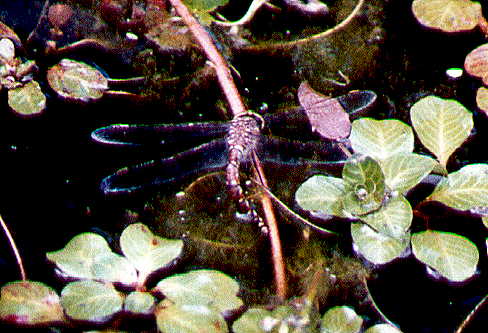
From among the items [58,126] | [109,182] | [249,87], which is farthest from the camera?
[249,87]

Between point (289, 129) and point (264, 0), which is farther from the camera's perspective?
point (264, 0)

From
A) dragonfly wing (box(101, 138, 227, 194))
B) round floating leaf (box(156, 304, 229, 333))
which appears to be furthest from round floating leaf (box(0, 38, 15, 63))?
round floating leaf (box(156, 304, 229, 333))

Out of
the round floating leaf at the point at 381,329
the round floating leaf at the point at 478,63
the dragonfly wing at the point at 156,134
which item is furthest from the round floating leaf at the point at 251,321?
the round floating leaf at the point at 478,63

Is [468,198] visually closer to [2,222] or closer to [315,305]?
[315,305]

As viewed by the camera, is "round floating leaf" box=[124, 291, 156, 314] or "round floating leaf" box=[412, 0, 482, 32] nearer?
"round floating leaf" box=[124, 291, 156, 314]

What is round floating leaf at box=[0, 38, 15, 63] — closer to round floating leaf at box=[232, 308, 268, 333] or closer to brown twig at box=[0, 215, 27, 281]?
brown twig at box=[0, 215, 27, 281]

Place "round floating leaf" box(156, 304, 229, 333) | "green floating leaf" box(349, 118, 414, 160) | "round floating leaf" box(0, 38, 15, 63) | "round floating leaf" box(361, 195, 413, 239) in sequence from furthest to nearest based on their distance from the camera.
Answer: "round floating leaf" box(0, 38, 15, 63), "green floating leaf" box(349, 118, 414, 160), "round floating leaf" box(361, 195, 413, 239), "round floating leaf" box(156, 304, 229, 333)

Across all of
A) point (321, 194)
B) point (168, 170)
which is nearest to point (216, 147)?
point (168, 170)

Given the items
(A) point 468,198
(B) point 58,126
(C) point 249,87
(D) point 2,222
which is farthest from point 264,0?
(D) point 2,222
